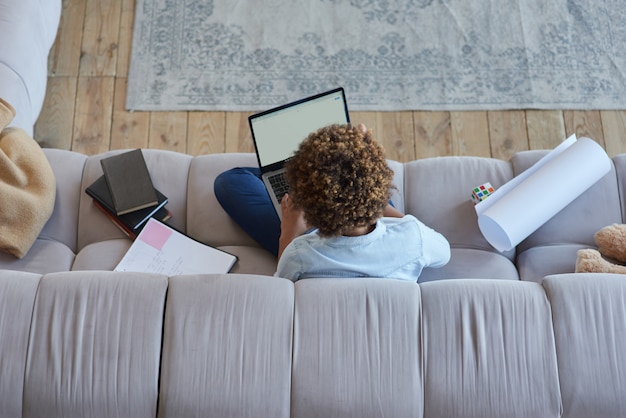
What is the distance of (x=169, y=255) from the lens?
1.69 metres

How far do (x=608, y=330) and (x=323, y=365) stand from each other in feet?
1.74

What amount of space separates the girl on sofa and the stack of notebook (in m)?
0.40

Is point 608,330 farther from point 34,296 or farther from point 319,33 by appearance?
point 319,33

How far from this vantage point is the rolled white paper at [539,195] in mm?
1625

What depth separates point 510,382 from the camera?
1.26 m

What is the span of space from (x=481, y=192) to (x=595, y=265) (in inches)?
12.7

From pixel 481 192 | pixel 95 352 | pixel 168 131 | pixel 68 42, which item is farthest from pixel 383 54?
pixel 95 352

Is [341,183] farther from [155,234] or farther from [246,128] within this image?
[246,128]

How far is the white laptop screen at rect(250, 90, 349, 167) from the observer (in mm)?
1721

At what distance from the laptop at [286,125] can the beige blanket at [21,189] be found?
1.74 ft

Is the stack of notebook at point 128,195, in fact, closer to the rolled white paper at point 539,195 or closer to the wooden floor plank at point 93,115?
the wooden floor plank at point 93,115

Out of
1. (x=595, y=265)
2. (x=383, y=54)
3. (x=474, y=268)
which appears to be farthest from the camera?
(x=383, y=54)

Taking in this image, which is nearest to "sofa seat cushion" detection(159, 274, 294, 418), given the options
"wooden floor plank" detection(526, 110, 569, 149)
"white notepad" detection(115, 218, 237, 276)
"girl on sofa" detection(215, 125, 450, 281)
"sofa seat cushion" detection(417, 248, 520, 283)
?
"girl on sofa" detection(215, 125, 450, 281)

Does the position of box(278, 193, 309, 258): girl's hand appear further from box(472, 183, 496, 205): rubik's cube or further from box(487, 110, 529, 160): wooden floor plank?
box(487, 110, 529, 160): wooden floor plank
